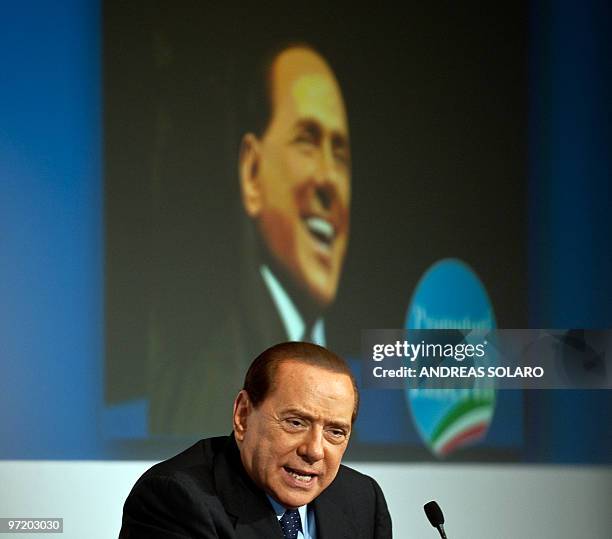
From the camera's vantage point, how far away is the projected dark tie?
2633 mm

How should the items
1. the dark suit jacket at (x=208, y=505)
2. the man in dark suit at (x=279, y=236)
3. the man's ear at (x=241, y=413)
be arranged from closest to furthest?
the dark suit jacket at (x=208, y=505)
the man's ear at (x=241, y=413)
the man in dark suit at (x=279, y=236)

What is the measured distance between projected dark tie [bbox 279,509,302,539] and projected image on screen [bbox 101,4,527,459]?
2.02 m

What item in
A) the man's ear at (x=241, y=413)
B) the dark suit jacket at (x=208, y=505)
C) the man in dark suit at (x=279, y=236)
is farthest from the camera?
the man in dark suit at (x=279, y=236)

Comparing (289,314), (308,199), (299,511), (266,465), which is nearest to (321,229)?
(308,199)

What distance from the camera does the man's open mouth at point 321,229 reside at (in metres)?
4.73

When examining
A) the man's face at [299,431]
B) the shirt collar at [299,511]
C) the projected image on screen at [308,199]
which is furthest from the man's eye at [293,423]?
the projected image on screen at [308,199]

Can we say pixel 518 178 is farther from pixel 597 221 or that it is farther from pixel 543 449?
pixel 543 449

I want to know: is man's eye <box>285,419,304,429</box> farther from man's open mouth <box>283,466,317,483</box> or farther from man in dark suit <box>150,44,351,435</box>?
man in dark suit <box>150,44,351,435</box>

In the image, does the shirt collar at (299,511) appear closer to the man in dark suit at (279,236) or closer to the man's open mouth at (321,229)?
the man in dark suit at (279,236)

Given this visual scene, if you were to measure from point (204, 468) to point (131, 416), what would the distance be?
2.08m

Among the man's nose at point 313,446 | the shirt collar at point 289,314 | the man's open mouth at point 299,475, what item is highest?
the shirt collar at point 289,314

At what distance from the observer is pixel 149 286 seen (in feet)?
15.4

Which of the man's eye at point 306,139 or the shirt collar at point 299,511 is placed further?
the man's eye at point 306,139

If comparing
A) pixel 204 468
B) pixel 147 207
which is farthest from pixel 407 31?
pixel 204 468
